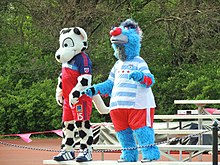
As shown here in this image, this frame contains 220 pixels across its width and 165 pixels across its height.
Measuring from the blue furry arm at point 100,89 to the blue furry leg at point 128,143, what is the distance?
0.57 m

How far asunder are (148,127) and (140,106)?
28 cm

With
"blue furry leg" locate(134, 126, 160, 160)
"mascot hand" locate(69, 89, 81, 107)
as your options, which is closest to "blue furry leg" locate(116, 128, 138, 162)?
"blue furry leg" locate(134, 126, 160, 160)

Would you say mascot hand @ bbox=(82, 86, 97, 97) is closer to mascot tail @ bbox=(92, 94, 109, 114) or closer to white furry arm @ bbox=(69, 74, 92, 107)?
white furry arm @ bbox=(69, 74, 92, 107)

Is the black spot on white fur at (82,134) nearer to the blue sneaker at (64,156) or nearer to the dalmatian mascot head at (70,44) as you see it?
the blue sneaker at (64,156)

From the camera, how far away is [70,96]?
9.62 metres

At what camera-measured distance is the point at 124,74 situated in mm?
9367

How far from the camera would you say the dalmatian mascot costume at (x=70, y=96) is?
385 inches

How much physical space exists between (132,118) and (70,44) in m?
1.56

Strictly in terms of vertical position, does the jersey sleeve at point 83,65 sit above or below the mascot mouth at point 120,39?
below

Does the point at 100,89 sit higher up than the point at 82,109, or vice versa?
the point at 100,89

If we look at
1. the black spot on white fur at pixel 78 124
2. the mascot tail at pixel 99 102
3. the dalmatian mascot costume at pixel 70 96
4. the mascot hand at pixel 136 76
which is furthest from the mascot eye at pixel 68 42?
the mascot hand at pixel 136 76

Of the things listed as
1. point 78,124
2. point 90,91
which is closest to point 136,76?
point 90,91

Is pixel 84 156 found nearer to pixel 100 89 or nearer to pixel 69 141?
pixel 69 141

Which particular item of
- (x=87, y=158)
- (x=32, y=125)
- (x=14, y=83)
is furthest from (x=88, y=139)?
(x=14, y=83)
